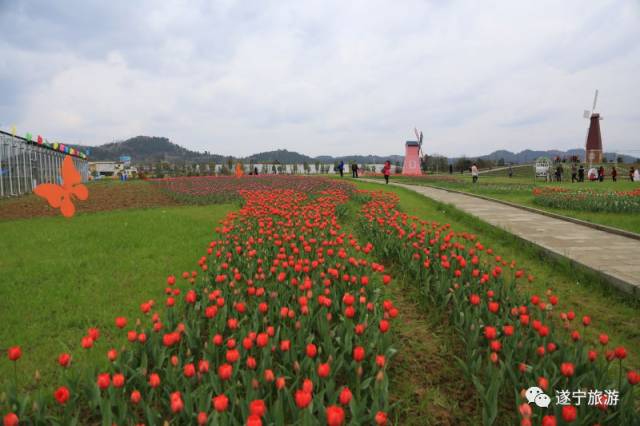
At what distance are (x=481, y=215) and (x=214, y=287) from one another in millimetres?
8140

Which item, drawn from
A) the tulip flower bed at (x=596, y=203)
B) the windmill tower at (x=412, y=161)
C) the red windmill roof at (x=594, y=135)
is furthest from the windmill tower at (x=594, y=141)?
the tulip flower bed at (x=596, y=203)

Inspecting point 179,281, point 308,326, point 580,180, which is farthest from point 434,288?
point 580,180

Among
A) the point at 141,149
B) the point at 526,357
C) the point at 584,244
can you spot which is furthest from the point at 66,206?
the point at 141,149

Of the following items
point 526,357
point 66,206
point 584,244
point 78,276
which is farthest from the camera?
point 66,206

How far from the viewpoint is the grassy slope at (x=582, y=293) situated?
349cm

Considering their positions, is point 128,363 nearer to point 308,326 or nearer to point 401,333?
point 308,326

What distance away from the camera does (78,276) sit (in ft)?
16.6

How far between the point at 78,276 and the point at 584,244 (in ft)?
26.2

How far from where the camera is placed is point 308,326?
2.82 m

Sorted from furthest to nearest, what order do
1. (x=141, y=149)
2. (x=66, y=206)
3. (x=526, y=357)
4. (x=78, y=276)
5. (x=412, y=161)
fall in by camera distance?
(x=141, y=149) < (x=412, y=161) < (x=66, y=206) < (x=78, y=276) < (x=526, y=357)

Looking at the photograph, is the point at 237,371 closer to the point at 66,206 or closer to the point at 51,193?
the point at 51,193

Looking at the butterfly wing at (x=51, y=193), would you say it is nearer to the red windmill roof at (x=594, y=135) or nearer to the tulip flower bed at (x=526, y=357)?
the tulip flower bed at (x=526, y=357)

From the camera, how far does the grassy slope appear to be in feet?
11.5

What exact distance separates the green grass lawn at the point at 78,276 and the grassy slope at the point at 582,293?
4517 millimetres
